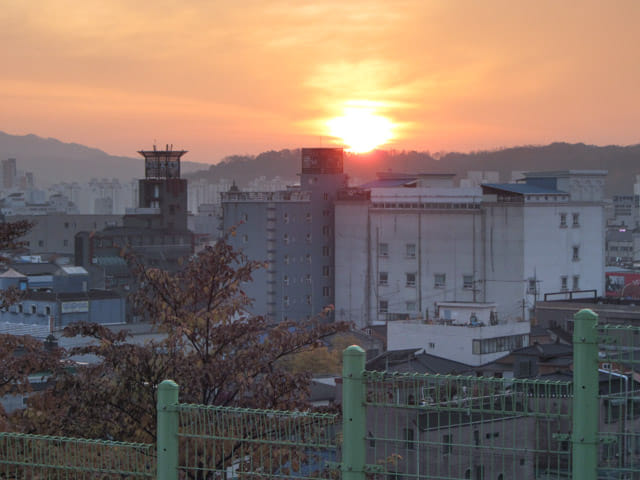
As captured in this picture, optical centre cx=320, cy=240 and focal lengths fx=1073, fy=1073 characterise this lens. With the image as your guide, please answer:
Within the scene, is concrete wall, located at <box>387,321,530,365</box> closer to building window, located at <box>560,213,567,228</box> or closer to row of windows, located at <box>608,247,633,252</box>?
building window, located at <box>560,213,567,228</box>

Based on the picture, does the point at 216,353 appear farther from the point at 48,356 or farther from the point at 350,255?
the point at 350,255

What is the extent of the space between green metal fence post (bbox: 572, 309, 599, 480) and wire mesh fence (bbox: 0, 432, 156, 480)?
1.88 meters

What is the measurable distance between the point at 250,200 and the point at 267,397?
36.0 meters

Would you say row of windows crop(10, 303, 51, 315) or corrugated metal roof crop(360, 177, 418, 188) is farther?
corrugated metal roof crop(360, 177, 418, 188)

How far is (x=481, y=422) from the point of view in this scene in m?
3.93

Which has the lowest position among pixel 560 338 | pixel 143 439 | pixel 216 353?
pixel 560 338

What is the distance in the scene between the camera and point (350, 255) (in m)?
39.5

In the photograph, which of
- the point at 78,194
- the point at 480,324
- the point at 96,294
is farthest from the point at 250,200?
the point at 78,194

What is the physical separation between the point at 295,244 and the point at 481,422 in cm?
3695

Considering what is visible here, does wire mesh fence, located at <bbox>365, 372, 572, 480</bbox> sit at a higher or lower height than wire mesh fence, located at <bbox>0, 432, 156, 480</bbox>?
higher

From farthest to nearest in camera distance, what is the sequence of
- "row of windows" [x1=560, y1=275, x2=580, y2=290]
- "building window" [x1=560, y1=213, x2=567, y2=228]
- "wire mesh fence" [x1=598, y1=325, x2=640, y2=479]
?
"building window" [x1=560, y1=213, x2=567, y2=228] < "row of windows" [x1=560, y1=275, x2=580, y2=290] < "wire mesh fence" [x1=598, y1=325, x2=640, y2=479]

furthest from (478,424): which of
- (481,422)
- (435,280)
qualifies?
(435,280)

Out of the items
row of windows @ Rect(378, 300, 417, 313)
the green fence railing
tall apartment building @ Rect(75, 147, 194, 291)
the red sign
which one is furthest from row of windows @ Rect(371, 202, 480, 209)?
the green fence railing

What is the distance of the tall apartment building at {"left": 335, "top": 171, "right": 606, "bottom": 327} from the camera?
3631 centimetres
